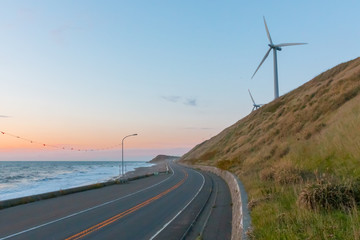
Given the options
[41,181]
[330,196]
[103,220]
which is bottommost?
[103,220]

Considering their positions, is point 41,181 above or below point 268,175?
above

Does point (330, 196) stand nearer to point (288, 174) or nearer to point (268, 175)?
point (288, 174)

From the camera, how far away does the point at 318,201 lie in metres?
8.34

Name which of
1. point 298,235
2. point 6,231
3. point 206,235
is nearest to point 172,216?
point 206,235

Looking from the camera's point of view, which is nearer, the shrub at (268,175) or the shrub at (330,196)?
the shrub at (330,196)

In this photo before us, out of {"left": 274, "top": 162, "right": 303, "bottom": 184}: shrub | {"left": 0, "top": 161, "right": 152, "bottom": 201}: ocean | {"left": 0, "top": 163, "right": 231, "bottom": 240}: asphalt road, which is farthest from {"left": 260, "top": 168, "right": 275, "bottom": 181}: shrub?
{"left": 0, "top": 161, "right": 152, "bottom": 201}: ocean

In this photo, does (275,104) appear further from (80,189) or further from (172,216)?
(172,216)

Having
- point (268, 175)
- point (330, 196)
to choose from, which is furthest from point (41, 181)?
point (330, 196)

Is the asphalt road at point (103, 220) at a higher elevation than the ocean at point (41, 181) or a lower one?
lower

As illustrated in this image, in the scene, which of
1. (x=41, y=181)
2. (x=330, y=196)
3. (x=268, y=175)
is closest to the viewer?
(x=330, y=196)

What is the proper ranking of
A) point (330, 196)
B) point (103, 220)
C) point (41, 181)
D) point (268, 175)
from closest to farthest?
point (330, 196) → point (103, 220) → point (268, 175) → point (41, 181)

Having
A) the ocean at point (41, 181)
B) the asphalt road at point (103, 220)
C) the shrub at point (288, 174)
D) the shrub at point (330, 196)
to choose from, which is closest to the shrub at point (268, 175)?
the shrub at point (288, 174)

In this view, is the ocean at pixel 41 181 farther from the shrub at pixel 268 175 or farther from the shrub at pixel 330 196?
the shrub at pixel 330 196

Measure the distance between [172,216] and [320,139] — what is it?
Answer: 9252mm
